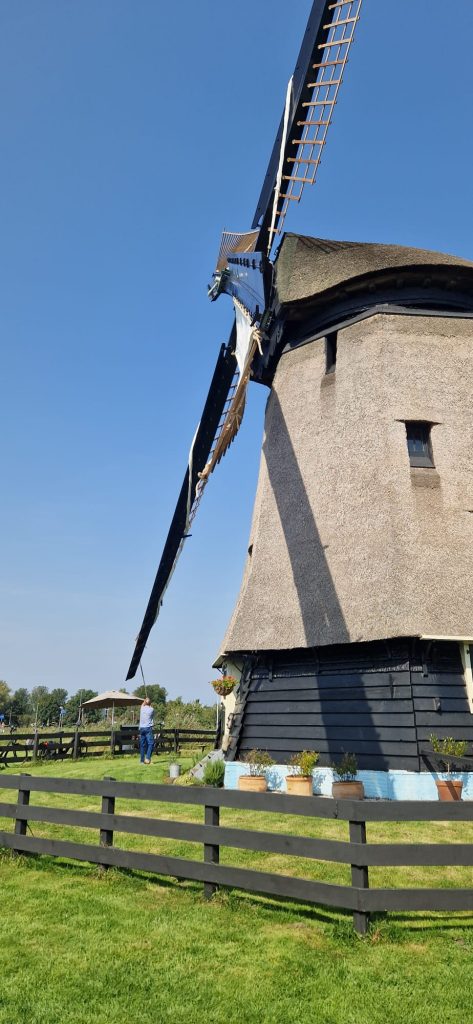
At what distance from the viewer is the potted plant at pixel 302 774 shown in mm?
9805

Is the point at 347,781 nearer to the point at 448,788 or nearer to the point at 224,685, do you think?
the point at 448,788

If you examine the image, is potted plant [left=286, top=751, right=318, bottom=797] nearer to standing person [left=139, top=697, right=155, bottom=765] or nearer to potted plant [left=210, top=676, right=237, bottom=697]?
potted plant [left=210, top=676, right=237, bottom=697]

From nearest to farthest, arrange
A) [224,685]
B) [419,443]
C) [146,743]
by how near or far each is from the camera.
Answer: [419,443] → [224,685] → [146,743]

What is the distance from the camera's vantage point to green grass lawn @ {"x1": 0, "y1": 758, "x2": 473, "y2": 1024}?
11.3 ft

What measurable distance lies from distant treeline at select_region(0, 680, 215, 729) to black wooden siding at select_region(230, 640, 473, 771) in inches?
329

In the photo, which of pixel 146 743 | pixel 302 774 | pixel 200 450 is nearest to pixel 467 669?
pixel 302 774

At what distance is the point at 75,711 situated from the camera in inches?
3462

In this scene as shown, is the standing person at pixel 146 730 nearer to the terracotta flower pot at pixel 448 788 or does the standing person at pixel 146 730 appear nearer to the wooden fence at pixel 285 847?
the terracotta flower pot at pixel 448 788

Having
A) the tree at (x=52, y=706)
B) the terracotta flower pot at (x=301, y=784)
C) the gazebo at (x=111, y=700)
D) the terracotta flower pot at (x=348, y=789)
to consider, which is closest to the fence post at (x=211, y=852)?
the terracotta flower pot at (x=348, y=789)

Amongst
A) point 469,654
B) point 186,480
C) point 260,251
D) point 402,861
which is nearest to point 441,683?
point 469,654

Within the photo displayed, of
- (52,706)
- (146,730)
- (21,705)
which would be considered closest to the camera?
(146,730)

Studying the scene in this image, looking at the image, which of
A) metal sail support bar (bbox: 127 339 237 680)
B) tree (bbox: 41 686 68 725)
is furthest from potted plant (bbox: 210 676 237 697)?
tree (bbox: 41 686 68 725)

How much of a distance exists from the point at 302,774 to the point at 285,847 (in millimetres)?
5444

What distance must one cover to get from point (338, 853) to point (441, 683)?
18.5ft
